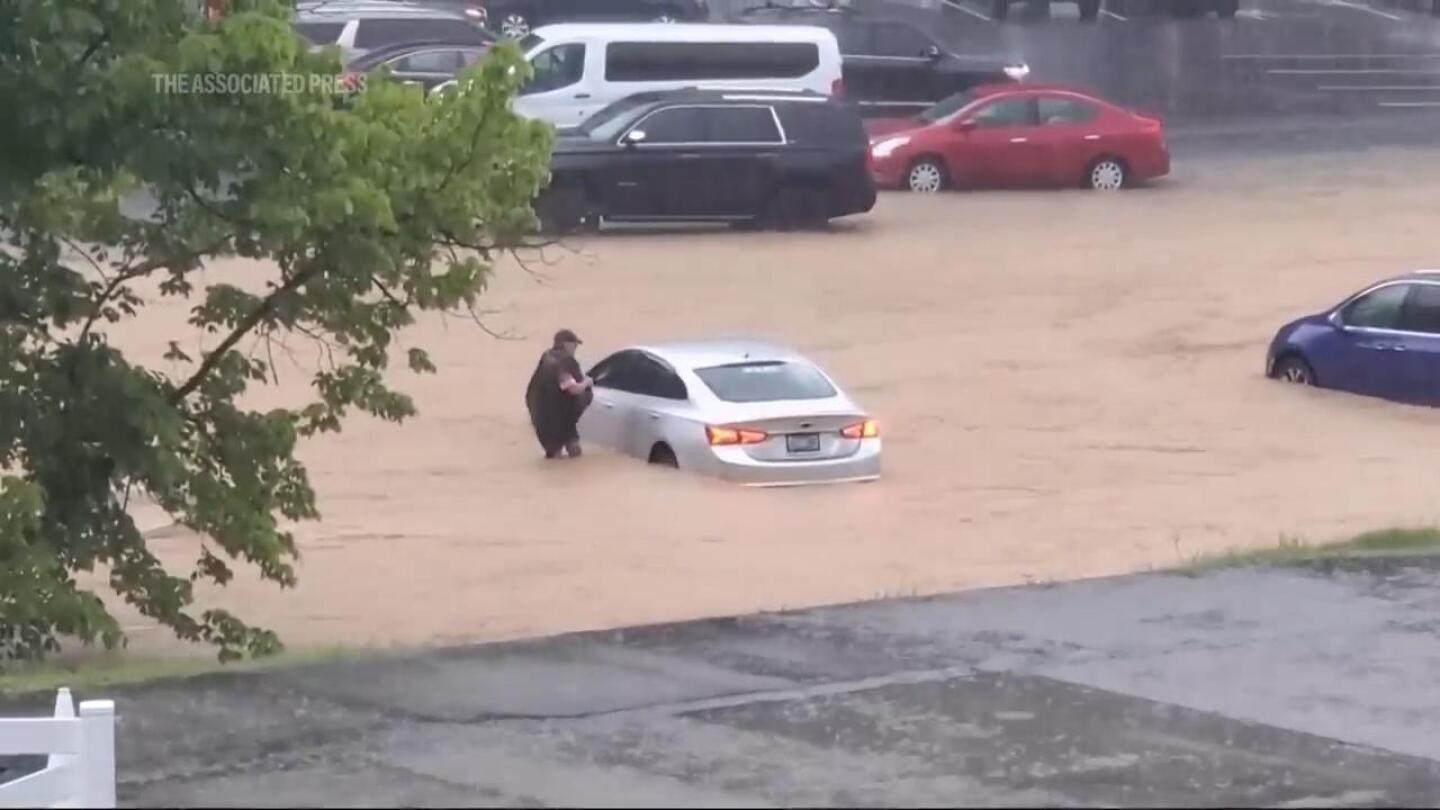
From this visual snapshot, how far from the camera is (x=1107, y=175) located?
128 ft

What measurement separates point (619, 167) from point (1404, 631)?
77.3 ft

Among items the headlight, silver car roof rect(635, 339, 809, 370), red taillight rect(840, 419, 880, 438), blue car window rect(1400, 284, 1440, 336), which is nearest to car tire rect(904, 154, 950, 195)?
the headlight

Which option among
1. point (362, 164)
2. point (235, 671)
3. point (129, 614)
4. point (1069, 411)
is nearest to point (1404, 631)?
point (235, 671)

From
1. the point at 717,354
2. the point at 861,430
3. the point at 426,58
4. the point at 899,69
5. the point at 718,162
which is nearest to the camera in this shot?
the point at 861,430

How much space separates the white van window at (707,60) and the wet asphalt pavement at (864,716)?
26546mm

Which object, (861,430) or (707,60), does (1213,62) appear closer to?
(707,60)

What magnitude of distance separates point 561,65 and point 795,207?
4.26 meters

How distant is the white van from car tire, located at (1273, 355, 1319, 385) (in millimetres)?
11684

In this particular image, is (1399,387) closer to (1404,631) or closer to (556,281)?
(556,281)

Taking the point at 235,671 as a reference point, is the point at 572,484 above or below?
below

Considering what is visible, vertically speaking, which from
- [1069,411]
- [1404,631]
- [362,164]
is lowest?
[1069,411]

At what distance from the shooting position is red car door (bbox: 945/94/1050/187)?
37.8m

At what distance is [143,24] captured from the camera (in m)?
12.6

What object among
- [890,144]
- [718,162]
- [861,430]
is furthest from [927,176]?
[861,430]
